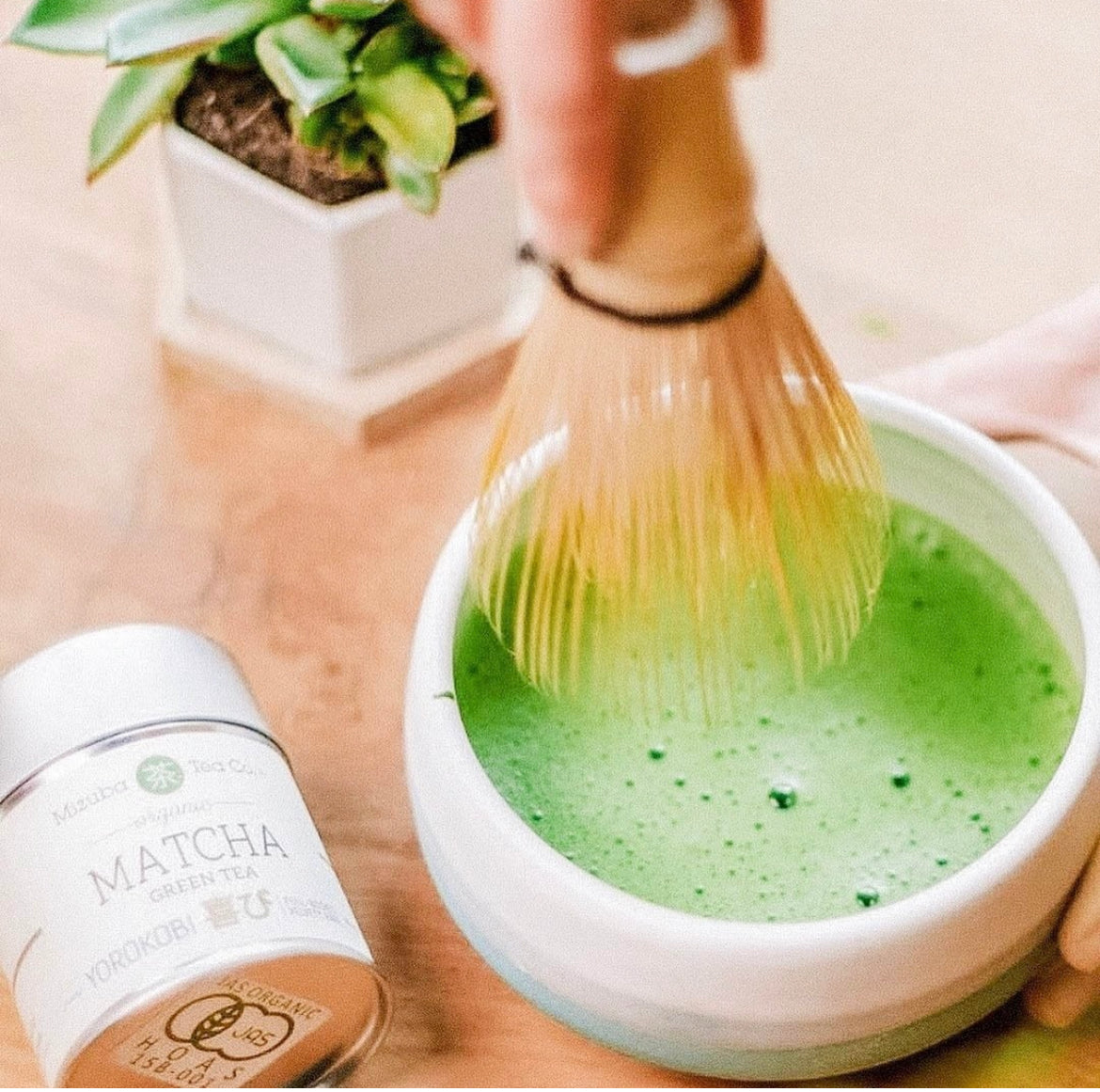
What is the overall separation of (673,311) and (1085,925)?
0.64 feet

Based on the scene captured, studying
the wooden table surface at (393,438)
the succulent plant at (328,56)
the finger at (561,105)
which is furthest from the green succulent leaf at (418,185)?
the finger at (561,105)

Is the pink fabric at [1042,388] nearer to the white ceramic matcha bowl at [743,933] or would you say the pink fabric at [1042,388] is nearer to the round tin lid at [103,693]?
the white ceramic matcha bowl at [743,933]

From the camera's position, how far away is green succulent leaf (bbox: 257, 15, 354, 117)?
448 mm

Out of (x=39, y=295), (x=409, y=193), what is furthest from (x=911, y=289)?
(x=39, y=295)

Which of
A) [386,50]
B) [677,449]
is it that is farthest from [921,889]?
[386,50]

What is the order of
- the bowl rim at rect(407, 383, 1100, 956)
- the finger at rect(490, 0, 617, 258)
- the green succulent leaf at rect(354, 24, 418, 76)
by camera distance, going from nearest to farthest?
the finger at rect(490, 0, 617, 258)
the bowl rim at rect(407, 383, 1100, 956)
the green succulent leaf at rect(354, 24, 418, 76)

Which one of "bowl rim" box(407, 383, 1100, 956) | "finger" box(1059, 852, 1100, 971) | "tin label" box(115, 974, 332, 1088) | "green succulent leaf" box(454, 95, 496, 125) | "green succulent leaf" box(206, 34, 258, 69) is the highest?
"green succulent leaf" box(206, 34, 258, 69)

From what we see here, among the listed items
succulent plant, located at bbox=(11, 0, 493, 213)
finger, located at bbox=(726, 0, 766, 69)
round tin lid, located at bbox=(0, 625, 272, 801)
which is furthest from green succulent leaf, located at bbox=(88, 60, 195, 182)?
finger, located at bbox=(726, 0, 766, 69)

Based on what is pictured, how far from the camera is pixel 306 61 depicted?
1.48 ft

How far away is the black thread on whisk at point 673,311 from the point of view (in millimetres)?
279

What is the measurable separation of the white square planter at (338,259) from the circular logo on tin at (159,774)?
0.17 meters

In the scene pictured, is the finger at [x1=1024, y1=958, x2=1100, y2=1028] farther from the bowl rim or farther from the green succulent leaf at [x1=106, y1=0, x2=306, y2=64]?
the green succulent leaf at [x1=106, y1=0, x2=306, y2=64]

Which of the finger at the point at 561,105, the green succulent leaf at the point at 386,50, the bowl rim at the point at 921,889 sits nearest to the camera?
the finger at the point at 561,105

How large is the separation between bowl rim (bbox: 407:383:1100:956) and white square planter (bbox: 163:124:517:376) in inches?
4.7
